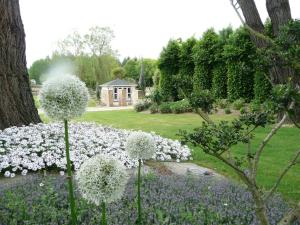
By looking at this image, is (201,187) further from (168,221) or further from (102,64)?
(102,64)

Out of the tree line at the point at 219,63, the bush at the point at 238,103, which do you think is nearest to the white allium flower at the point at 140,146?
the tree line at the point at 219,63

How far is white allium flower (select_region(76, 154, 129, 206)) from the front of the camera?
2146 mm

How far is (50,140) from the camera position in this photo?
6949 millimetres

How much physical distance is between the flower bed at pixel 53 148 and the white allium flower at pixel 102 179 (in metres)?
4.02

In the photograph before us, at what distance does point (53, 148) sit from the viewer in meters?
6.63

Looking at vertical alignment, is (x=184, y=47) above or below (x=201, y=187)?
above

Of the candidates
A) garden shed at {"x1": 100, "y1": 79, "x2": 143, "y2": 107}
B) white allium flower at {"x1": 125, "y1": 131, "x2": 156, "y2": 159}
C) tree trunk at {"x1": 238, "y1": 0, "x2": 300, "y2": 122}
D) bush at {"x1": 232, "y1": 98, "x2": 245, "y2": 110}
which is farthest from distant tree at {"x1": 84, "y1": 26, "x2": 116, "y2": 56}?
white allium flower at {"x1": 125, "y1": 131, "x2": 156, "y2": 159}

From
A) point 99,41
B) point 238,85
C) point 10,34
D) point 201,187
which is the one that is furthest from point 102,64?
point 201,187

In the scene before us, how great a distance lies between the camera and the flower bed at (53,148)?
20.2 feet

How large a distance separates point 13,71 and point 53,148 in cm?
219

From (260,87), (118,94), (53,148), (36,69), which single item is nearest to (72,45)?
(118,94)

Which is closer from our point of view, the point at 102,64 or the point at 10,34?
the point at 10,34

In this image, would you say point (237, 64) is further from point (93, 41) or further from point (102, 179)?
point (93, 41)

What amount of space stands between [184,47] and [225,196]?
1876 cm
